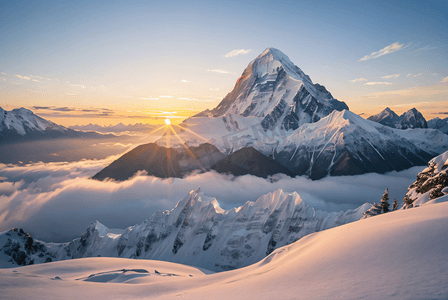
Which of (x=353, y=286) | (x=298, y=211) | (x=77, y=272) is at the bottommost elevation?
(x=298, y=211)

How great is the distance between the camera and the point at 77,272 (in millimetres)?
47562

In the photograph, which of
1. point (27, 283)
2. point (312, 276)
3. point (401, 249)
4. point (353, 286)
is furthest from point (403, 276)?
point (27, 283)

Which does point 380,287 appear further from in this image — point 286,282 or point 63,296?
point 63,296

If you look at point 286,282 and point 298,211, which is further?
point 298,211

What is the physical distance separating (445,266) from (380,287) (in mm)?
3203

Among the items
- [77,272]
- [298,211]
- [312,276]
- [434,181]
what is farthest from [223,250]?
[312,276]

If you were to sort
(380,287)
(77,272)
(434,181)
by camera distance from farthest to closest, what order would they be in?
(77,272) < (434,181) < (380,287)

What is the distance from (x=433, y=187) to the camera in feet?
105

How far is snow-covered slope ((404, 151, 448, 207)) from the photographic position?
96.2 ft

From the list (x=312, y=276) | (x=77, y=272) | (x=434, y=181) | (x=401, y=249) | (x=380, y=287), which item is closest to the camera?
(x=380, y=287)

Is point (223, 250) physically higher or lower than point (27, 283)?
lower

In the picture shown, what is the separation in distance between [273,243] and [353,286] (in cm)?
19444

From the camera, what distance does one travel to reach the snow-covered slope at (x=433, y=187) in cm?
2932

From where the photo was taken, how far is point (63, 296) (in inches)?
744
